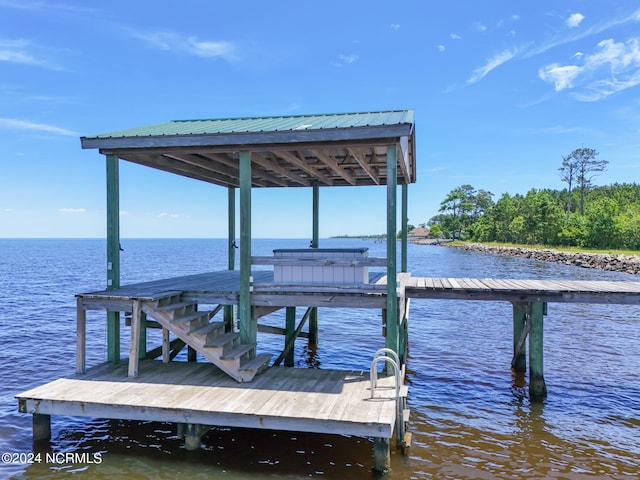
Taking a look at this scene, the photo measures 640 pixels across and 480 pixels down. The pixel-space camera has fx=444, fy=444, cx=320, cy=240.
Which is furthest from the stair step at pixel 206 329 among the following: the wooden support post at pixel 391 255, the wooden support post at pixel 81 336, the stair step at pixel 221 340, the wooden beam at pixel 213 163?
the wooden beam at pixel 213 163

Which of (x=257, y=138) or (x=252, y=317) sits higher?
(x=257, y=138)

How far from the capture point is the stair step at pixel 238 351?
754 cm

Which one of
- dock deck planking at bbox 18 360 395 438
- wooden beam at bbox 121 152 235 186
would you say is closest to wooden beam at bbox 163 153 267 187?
wooden beam at bbox 121 152 235 186

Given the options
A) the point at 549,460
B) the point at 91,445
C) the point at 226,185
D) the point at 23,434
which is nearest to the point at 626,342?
the point at 549,460

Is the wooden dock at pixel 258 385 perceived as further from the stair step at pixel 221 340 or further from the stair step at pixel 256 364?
the stair step at pixel 221 340

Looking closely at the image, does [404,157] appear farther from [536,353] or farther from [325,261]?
[536,353]

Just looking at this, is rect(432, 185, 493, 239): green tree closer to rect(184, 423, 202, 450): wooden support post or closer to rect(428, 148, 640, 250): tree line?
rect(428, 148, 640, 250): tree line

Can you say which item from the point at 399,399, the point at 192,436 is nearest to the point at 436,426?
the point at 399,399

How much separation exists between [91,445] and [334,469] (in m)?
4.07

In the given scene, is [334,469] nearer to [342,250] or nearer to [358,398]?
[358,398]

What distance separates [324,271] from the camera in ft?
27.8

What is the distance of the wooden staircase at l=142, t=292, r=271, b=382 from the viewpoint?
7539mm

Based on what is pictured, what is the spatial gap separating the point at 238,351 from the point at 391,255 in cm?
317

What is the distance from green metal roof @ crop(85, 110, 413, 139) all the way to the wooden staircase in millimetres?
3162
